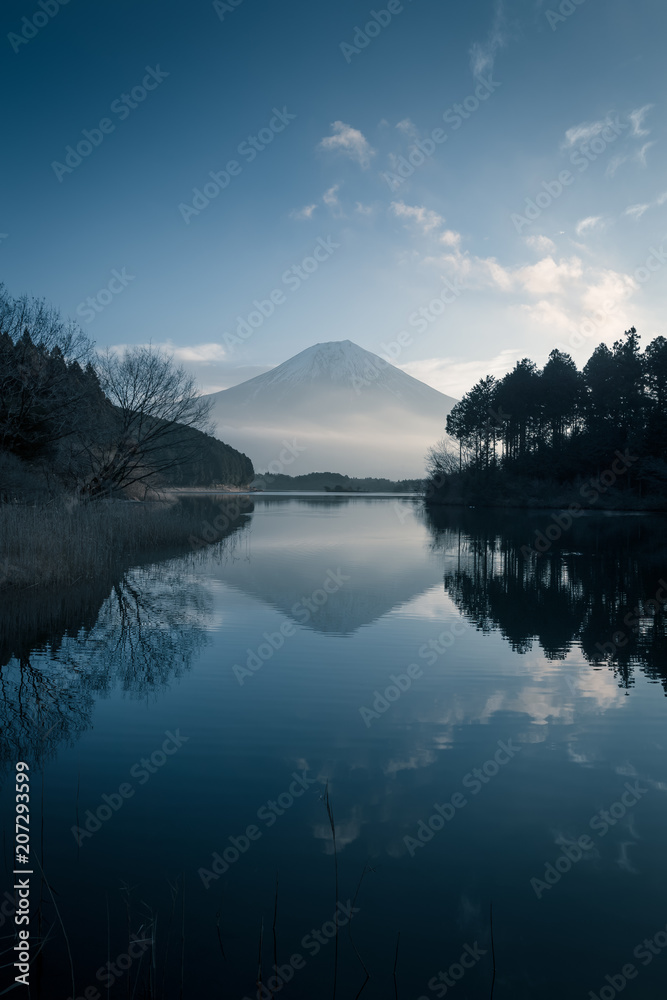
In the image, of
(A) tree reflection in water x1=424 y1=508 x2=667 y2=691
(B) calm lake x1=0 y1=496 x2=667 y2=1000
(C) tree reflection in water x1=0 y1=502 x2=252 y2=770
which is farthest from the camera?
(A) tree reflection in water x1=424 y1=508 x2=667 y2=691

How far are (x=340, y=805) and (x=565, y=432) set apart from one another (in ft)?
224

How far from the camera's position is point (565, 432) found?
66938 millimetres

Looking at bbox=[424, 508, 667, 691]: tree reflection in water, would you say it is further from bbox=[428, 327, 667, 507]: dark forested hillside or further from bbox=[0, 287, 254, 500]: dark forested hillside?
bbox=[428, 327, 667, 507]: dark forested hillside

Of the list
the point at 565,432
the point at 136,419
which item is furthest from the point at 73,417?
the point at 565,432

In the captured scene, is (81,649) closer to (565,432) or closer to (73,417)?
(73,417)

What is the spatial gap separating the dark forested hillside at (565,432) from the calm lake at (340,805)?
157 ft

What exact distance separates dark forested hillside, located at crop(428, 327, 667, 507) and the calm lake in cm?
4772

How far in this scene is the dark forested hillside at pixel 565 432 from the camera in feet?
173

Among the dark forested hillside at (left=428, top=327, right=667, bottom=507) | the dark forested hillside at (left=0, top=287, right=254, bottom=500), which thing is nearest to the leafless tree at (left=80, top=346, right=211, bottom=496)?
the dark forested hillside at (left=0, top=287, right=254, bottom=500)

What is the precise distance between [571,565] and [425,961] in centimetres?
1826

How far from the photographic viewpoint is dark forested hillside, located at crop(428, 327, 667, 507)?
52.8 metres

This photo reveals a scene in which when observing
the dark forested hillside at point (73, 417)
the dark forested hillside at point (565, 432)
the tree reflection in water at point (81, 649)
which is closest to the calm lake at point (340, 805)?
the tree reflection in water at point (81, 649)

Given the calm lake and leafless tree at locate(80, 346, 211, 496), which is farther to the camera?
leafless tree at locate(80, 346, 211, 496)

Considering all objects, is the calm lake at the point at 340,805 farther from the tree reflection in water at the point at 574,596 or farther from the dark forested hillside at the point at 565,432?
the dark forested hillside at the point at 565,432
